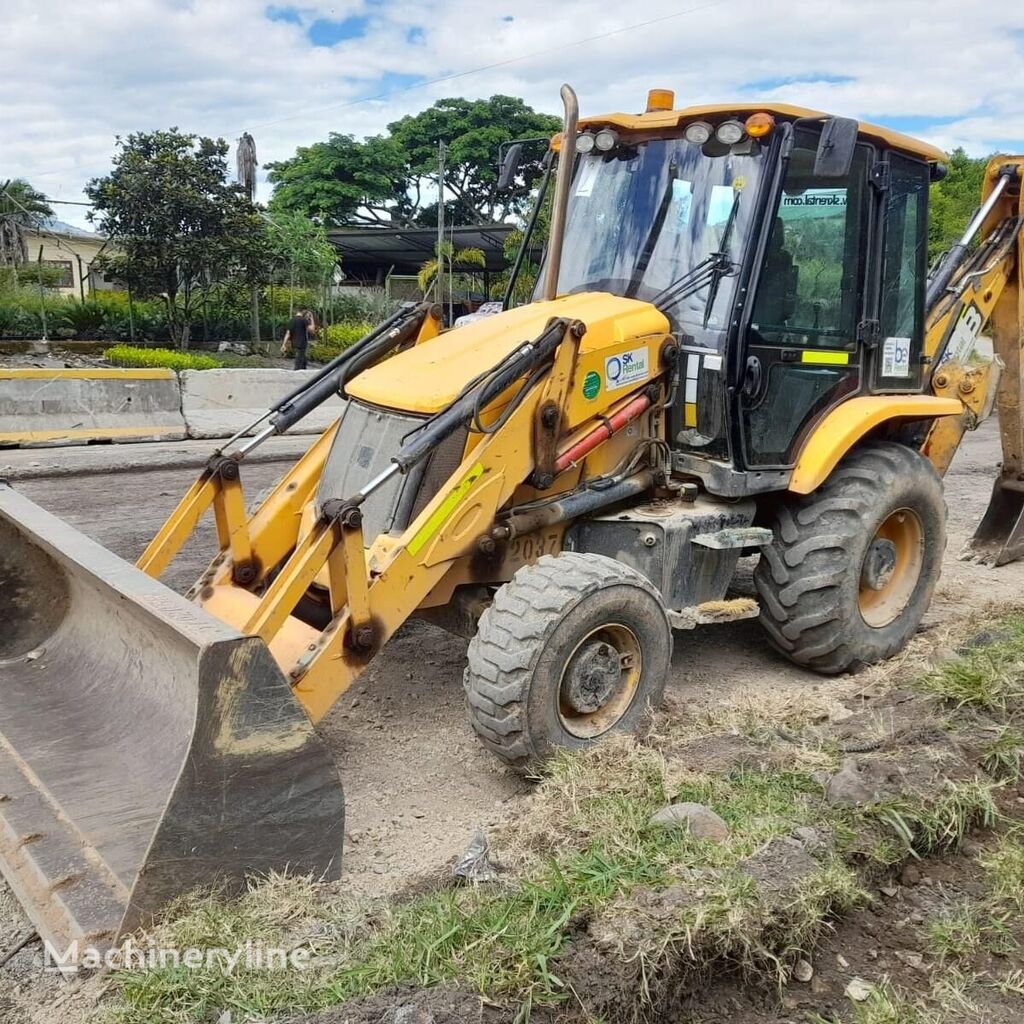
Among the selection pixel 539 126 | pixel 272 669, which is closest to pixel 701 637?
pixel 272 669

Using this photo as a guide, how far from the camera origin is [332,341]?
22234mm

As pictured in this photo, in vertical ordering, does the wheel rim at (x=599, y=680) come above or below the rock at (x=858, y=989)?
above

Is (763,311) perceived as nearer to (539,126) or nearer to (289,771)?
(289,771)

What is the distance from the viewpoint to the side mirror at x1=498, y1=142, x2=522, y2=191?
556cm

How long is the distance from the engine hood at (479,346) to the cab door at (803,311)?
508mm

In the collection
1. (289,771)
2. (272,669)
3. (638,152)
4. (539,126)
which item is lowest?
(289,771)

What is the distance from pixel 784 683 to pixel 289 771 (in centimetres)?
290

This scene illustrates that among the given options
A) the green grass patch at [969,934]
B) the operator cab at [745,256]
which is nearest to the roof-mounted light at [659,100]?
the operator cab at [745,256]

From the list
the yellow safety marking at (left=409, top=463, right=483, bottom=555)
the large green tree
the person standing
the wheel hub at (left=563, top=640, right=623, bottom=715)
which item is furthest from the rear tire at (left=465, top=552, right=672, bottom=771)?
the large green tree

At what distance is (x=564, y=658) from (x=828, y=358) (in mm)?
2234

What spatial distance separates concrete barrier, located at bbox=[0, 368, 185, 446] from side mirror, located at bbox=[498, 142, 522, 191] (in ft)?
24.3

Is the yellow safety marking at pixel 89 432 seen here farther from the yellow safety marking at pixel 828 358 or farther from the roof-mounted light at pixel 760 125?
the roof-mounted light at pixel 760 125

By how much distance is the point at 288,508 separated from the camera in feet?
16.0

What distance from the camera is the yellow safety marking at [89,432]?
434 inches
